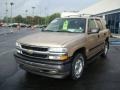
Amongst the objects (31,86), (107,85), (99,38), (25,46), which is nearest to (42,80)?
(31,86)

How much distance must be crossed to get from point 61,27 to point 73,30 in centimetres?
49

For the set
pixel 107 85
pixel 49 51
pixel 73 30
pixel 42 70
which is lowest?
pixel 107 85

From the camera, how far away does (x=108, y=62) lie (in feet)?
28.8

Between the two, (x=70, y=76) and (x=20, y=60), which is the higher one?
(x=20, y=60)

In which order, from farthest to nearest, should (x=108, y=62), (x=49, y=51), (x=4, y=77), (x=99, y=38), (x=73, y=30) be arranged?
(x=108, y=62) → (x=99, y=38) → (x=73, y=30) → (x=4, y=77) → (x=49, y=51)

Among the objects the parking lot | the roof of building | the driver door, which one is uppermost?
the roof of building

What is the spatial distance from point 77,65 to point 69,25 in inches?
63.0

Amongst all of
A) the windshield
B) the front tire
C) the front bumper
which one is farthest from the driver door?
the front bumper

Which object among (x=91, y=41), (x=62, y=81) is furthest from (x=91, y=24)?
(x=62, y=81)

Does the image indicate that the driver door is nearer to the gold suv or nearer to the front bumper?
the gold suv

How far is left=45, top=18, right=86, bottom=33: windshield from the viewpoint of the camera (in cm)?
697

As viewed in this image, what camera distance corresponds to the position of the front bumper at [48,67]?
5.41 meters

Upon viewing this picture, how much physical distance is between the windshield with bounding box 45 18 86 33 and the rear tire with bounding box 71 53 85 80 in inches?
37.4

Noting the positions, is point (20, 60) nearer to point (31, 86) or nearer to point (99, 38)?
point (31, 86)
